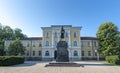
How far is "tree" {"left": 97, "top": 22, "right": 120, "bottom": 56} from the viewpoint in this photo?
120 ft

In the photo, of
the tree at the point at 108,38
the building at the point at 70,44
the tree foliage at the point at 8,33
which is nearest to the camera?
the tree at the point at 108,38

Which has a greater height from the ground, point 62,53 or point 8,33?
point 8,33

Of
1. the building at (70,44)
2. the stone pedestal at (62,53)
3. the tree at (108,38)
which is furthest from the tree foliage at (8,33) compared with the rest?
the stone pedestal at (62,53)

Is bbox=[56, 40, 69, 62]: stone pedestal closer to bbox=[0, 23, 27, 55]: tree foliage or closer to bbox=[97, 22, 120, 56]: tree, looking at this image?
bbox=[97, 22, 120, 56]: tree

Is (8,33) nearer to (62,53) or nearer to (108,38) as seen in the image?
(108,38)

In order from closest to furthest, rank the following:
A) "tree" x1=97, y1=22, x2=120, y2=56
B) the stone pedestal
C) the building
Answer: the stone pedestal < "tree" x1=97, y1=22, x2=120, y2=56 < the building

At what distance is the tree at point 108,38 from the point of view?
120 feet

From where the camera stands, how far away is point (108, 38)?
129 feet

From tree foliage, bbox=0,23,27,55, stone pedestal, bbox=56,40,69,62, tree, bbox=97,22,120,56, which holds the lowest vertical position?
stone pedestal, bbox=56,40,69,62

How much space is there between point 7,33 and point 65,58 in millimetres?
45998

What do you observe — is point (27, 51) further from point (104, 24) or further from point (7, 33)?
point (104, 24)

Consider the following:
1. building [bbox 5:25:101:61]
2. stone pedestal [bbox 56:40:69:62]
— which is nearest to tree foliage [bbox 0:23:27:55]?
building [bbox 5:25:101:61]

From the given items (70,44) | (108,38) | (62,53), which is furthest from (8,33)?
(62,53)

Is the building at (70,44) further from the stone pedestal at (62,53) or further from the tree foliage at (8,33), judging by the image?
the stone pedestal at (62,53)
